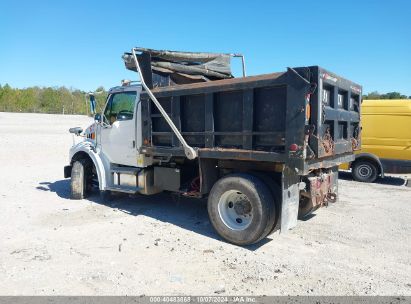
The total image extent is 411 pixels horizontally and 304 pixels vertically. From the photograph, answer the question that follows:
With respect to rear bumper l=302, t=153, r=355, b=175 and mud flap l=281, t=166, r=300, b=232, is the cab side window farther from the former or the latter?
rear bumper l=302, t=153, r=355, b=175

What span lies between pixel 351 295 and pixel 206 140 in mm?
2975

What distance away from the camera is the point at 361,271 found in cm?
434

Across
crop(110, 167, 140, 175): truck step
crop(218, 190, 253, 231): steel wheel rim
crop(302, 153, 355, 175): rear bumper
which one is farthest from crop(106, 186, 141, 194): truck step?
crop(302, 153, 355, 175): rear bumper

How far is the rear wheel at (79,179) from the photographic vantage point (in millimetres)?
7984

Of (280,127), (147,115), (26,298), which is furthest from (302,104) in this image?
(26,298)

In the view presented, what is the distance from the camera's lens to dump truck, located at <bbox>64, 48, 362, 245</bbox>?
4.76 m

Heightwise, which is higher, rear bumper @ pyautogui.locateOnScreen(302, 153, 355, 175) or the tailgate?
the tailgate

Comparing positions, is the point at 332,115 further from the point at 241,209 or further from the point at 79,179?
the point at 79,179

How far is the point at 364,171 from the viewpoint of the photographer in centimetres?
1069

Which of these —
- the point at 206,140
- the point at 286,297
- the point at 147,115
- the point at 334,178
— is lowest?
the point at 286,297

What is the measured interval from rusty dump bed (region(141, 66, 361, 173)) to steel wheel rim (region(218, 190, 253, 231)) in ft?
2.00

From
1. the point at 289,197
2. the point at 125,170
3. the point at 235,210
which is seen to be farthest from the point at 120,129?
the point at 289,197

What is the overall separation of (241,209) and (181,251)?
108 centimetres

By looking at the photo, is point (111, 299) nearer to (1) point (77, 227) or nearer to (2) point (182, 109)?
(1) point (77, 227)
